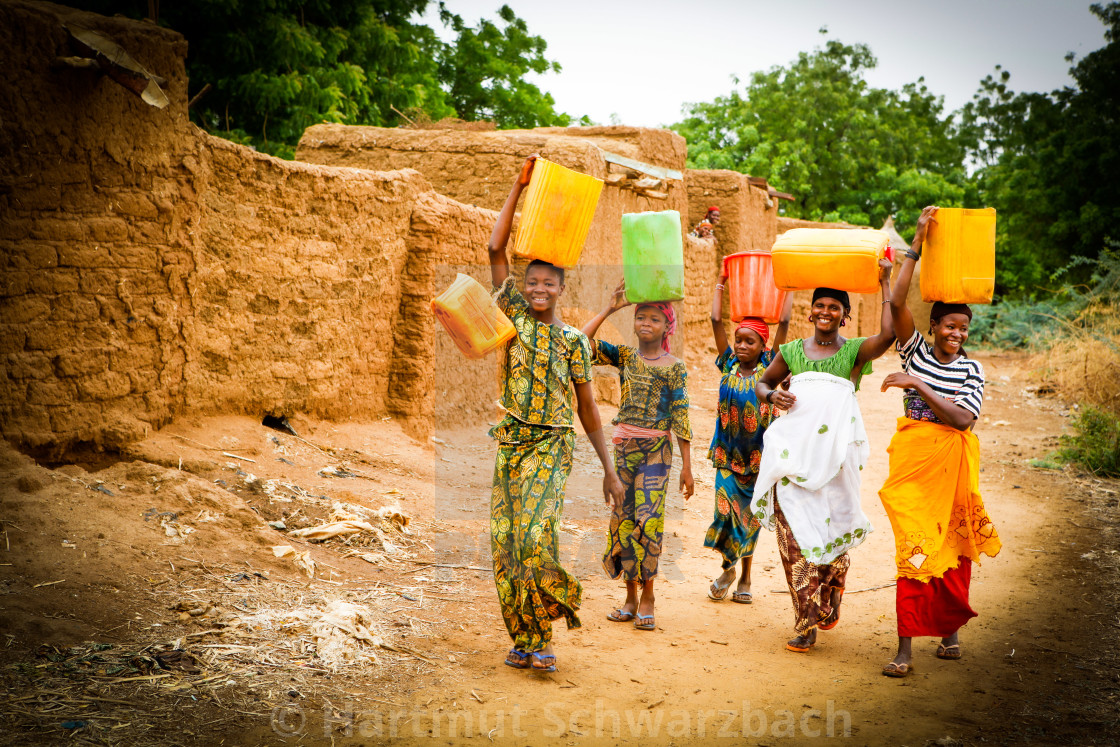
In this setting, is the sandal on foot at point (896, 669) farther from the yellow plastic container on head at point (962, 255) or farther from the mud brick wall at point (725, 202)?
the mud brick wall at point (725, 202)

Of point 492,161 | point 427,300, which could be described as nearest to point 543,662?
point 427,300

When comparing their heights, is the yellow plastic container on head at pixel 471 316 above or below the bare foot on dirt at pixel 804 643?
above

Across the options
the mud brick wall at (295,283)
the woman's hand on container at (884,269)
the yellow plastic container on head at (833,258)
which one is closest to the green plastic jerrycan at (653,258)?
the yellow plastic container on head at (833,258)

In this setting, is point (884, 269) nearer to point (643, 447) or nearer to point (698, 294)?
point (643, 447)

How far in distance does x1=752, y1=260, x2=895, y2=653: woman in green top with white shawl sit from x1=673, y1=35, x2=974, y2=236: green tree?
21642mm

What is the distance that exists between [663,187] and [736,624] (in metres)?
6.65

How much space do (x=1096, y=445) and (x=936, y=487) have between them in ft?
17.9

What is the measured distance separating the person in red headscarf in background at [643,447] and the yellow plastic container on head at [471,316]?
2.82 ft

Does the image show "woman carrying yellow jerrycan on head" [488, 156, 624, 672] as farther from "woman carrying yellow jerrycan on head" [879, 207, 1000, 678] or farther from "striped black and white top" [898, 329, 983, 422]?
"striped black and white top" [898, 329, 983, 422]

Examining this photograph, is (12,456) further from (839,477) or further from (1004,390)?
(1004,390)

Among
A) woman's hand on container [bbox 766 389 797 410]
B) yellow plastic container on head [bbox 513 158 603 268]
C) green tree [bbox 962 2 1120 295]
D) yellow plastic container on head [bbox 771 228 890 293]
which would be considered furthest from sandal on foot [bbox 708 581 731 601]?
green tree [bbox 962 2 1120 295]

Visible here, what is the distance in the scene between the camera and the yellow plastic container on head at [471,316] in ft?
11.0

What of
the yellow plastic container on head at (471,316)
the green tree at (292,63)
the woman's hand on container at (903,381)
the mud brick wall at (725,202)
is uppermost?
the green tree at (292,63)

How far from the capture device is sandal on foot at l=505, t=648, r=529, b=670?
141 inches
